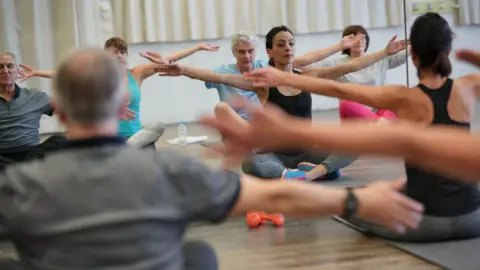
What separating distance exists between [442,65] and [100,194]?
1.59 meters

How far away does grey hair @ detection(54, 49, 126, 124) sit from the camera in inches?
45.3

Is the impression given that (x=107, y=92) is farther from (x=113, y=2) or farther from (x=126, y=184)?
(x=113, y=2)

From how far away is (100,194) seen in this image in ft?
3.68

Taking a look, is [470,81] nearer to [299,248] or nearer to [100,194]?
[299,248]

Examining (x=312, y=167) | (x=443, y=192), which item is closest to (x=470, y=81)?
(x=443, y=192)

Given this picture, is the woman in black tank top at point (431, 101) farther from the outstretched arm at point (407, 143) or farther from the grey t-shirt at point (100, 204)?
the outstretched arm at point (407, 143)

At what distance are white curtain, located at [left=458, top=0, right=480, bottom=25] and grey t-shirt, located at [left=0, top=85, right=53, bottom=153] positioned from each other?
17.3 ft

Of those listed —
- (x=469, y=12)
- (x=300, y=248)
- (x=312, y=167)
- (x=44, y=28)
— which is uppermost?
(x=44, y=28)

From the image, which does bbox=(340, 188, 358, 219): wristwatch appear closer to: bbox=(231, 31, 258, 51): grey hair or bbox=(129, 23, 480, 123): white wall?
bbox=(231, 31, 258, 51): grey hair

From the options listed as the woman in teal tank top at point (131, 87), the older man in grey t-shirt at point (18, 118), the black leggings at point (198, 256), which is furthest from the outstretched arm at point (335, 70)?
the black leggings at point (198, 256)

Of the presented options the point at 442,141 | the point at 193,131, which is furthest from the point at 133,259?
the point at 193,131

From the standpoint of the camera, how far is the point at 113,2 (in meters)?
7.45

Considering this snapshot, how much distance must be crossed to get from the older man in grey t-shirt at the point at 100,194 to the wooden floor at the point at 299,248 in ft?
2.71

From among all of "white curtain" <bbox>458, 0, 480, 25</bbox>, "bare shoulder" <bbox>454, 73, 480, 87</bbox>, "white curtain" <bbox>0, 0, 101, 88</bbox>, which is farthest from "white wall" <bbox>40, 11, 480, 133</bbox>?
"bare shoulder" <bbox>454, 73, 480, 87</bbox>
